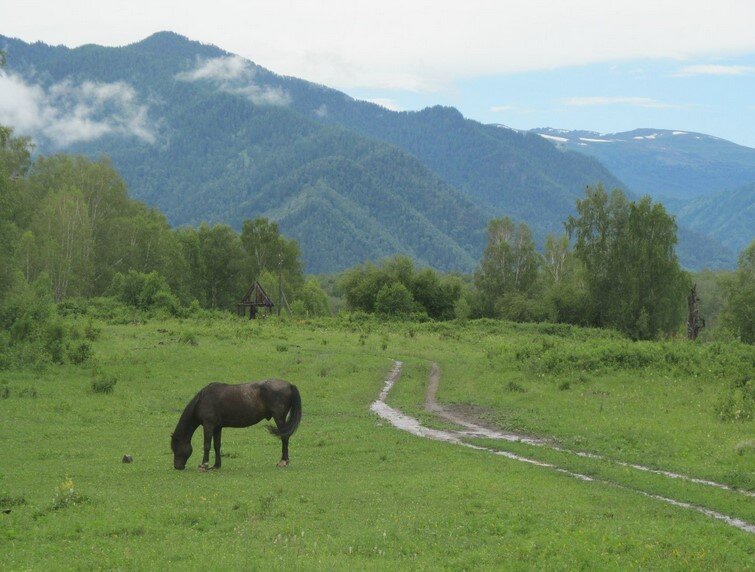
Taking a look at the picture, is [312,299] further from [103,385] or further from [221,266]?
[103,385]

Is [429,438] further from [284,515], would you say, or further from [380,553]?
[380,553]

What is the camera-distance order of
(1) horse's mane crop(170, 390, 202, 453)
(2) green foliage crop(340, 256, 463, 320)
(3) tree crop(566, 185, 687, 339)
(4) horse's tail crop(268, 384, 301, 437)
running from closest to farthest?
1. (1) horse's mane crop(170, 390, 202, 453)
2. (4) horse's tail crop(268, 384, 301, 437)
3. (3) tree crop(566, 185, 687, 339)
4. (2) green foliage crop(340, 256, 463, 320)

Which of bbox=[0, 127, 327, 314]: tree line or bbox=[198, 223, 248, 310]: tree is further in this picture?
bbox=[198, 223, 248, 310]: tree

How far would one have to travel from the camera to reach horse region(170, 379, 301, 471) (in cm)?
2184

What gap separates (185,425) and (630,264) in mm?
64587

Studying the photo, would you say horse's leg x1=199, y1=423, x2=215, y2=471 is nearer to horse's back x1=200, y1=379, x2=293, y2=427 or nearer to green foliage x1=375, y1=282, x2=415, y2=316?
horse's back x1=200, y1=379, x2=293, y2=427

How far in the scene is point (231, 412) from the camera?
22.4 meters

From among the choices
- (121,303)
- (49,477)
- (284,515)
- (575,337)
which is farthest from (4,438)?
(575,337)

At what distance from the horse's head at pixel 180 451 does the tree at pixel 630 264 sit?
63050 millimetres

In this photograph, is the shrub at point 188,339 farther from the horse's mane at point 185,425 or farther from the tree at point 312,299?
the tree at point 312,299

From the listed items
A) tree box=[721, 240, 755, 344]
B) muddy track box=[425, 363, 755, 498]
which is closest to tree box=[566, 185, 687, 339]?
tree box=[721, 240, 755, 344]

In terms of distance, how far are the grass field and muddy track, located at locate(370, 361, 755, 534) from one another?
46cm

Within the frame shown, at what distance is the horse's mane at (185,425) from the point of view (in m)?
21.8

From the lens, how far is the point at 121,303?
74.1 m
